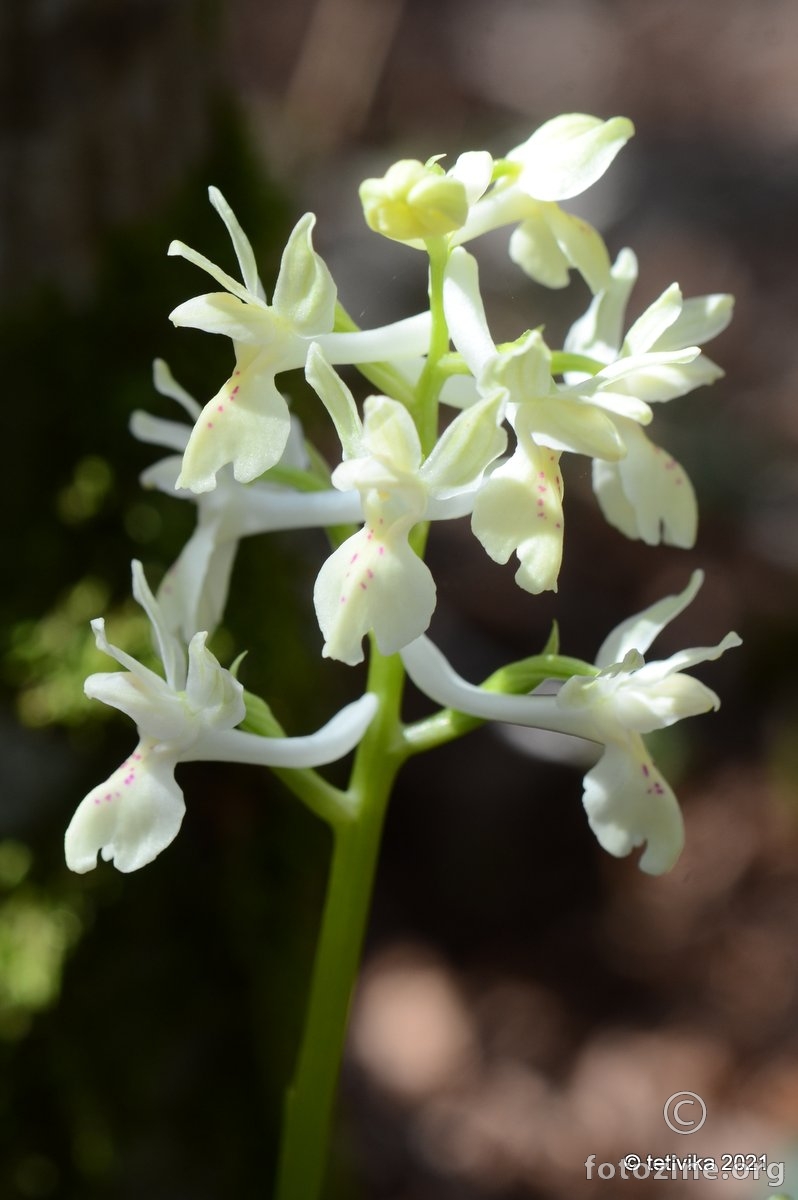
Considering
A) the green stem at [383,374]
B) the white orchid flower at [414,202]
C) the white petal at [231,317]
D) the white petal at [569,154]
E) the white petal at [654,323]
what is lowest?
the green stem at [383,374]

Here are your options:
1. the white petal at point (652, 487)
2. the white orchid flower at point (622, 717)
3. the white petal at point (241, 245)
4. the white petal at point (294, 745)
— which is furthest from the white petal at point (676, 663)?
the white petal at point (241, 245)

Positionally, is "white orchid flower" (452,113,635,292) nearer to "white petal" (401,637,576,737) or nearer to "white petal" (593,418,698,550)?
"white petal" (593,418,698,550)

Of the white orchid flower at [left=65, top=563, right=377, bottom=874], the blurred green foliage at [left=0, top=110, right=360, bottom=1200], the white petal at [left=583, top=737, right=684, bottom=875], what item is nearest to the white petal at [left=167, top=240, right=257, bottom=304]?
the white orchid flower at [left=65, top=563, right=377, bottom=874]

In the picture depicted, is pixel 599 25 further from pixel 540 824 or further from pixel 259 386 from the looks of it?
pixel 259 386

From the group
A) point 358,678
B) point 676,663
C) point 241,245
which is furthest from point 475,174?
point 358,678

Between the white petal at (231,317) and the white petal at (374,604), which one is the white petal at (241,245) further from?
the white petal at (374,604)

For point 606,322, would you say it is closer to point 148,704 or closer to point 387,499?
point 387,499

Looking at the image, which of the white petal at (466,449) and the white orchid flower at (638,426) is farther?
the white orchid flower at (638,426)

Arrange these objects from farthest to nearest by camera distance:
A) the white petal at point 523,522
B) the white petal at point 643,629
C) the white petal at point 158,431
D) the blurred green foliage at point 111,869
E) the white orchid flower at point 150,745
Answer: the blurred green foliage at point 111,869, the white petal at point 158,431, the white petal at point 643,629, the white orchid flower at point 150,745, the white petal at point 523,522
